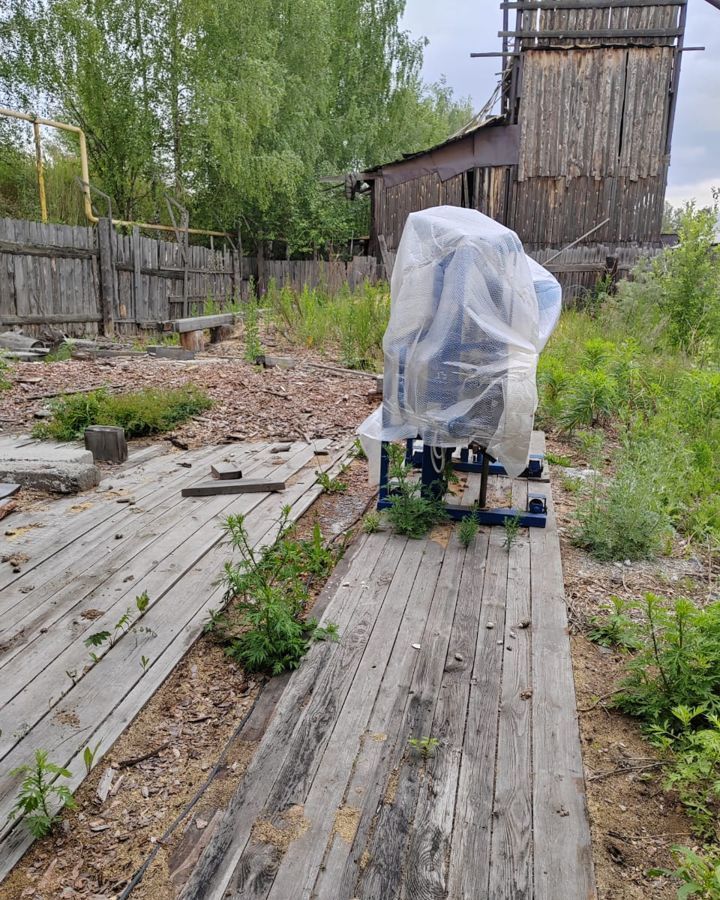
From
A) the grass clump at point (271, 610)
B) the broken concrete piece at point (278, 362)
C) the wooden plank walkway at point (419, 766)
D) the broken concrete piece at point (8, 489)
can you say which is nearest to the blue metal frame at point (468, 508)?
the grass clump at point (271, 610)

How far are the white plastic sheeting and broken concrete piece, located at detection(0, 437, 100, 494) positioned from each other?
7.76 ft

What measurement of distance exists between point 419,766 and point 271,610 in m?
0.89

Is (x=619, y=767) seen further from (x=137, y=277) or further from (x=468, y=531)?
(x=137, y=277)

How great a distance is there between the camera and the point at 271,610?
8.95 feet

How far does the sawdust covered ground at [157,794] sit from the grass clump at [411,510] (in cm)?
139

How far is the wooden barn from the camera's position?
14023 millimetres

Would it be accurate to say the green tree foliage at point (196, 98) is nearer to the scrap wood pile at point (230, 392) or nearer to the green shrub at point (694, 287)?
the scrap wood pile at point (230, 392)

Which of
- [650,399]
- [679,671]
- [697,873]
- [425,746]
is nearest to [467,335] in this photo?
[679,671]

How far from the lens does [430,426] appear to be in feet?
11.8

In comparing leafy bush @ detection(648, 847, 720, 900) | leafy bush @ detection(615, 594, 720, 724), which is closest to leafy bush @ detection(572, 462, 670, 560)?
leafy bush @ detection(615, 594, 720, 724)

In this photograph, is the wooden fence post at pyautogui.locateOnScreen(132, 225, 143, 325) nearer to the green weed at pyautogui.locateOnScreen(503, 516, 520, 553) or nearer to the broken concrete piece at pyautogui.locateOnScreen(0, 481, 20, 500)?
the broken concrete piece at pyautogui.locateOnScreen(0, 481, 20, 500)

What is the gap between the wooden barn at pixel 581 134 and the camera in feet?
46.0

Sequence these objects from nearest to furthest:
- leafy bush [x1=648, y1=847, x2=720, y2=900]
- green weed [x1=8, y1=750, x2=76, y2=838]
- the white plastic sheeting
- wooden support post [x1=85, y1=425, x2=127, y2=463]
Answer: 1. leafy bush [x1=648, y1=847, x2=720, y2=900]
2. green weed [x1=8, y1=750, x2=76, y2=838]
3. the white plastic sheeting
4. wooden support post [x1=85, y1=425, x2=127, y2=463]

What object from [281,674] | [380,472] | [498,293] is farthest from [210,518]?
[498,293]
